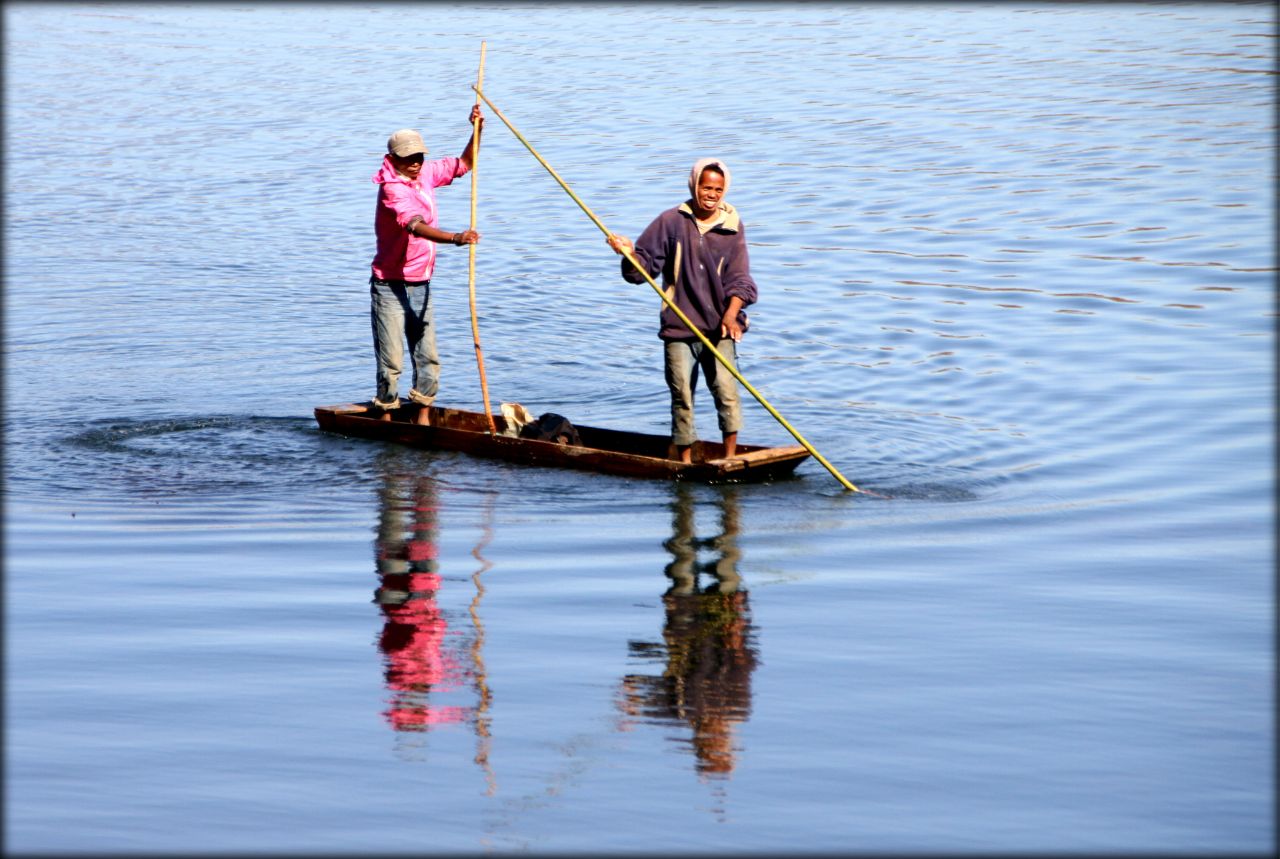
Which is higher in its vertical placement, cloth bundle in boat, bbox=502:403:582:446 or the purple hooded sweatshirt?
the purple hooded sweatshirt

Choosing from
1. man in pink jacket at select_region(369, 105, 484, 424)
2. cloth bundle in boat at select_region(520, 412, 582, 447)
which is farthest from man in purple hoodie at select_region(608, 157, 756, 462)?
man in pink jacket at select_region(369, 105, 484, 424)

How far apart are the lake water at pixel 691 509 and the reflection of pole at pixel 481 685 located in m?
0.03

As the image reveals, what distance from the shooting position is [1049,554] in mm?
8789

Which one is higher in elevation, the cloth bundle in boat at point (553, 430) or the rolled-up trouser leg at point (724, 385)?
the rolled-up trouser leg at point (724, 385)

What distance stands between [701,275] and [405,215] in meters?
2.05

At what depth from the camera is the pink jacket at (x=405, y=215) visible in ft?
35.1

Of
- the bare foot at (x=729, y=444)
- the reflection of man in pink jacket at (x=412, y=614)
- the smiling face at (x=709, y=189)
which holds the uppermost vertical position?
the smiling face at (x=709, y=189)

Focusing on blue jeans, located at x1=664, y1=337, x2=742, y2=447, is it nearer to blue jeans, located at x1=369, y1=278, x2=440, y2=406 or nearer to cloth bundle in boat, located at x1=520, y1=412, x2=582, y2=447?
cloth bundle in boat, located at x1=520, y1=412, x2=582, y2=447

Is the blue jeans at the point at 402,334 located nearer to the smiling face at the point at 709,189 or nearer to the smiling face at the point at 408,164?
the smiling face at the point at 408,164

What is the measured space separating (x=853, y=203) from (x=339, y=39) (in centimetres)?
1970

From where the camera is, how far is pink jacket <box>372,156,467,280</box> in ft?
35.1

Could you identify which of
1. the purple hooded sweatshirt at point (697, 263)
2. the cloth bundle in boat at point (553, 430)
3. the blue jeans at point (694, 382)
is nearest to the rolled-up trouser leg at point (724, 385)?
the blue jeans at point (694, 382)

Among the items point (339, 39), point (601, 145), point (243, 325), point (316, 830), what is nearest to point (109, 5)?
point (339, 39)

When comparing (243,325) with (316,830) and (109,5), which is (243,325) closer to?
(316,830)
